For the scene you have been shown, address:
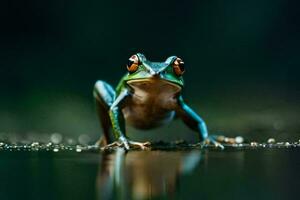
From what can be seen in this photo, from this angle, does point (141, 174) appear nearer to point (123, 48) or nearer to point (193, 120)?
point (193, 120)

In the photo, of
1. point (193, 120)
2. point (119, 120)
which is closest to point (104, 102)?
point (119, 120)

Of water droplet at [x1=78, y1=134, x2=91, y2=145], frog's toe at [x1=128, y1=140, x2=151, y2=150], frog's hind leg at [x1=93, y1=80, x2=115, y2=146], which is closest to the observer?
frog's toe at [x1=128, y1=140, x2=151, y2=150]

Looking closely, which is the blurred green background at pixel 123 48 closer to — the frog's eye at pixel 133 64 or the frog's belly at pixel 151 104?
the frog's belly at pixel 151 104

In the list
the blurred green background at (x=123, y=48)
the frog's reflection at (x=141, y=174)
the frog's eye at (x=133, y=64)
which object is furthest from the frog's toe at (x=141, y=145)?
the blurred green background at (x=123, y=48)

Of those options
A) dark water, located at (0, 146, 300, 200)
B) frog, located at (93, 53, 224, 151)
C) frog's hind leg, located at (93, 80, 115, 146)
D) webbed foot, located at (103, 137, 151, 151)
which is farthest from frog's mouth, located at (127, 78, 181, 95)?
dark water, located at (0, 146, 300, 200)

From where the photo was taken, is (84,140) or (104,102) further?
(84,140)

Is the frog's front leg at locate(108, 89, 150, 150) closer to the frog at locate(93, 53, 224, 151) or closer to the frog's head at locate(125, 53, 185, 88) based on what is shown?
the frog at locate(93, 53, 224, 151)
